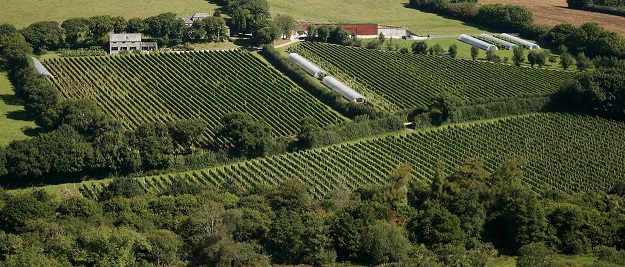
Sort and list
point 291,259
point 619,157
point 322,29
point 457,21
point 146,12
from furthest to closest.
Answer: point 457,21 < point 146,12 < point 322,29 < point 619,157 < point 291,259

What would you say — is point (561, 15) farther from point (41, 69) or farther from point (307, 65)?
point (41, 69)

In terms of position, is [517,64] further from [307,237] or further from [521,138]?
[307,237]

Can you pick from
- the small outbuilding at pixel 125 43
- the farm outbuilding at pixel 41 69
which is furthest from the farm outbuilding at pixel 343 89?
the farm outbuilding at pixel 41 69

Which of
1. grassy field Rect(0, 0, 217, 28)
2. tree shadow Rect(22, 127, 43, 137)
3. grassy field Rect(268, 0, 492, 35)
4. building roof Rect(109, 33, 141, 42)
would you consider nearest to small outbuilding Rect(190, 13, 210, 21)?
grassy field Rect(0, 0, 217, 28)

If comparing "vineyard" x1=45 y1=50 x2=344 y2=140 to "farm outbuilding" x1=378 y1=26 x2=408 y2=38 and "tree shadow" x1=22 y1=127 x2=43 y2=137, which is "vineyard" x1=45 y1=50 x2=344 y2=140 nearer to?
"tree shadow" x1=22 y1=127 x2=43 y2=137

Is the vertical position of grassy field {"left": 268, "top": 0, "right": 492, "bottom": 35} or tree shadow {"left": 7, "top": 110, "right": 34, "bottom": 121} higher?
grassy field {"left": 268, "top": 0, "right": 492, "bottom": 35}

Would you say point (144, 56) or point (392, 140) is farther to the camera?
point (144, 56)

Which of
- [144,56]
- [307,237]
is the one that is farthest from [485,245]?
[144,56]
